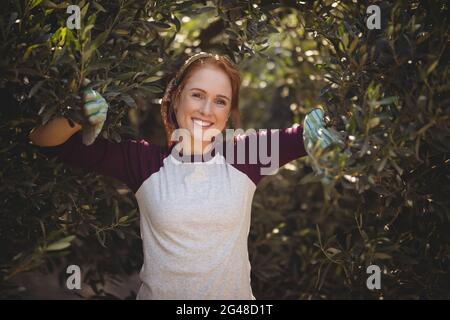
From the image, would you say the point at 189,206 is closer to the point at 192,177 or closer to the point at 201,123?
the point at 192,177

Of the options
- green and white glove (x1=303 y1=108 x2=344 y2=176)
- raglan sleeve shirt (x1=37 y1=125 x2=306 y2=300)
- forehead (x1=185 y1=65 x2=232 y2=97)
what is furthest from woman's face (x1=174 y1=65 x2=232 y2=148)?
green and white glove (x1=303 y1=108 x2=344 y2=176)

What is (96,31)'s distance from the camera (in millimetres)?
2357

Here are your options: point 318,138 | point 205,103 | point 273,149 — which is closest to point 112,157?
point 205,103

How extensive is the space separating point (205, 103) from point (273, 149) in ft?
1.09

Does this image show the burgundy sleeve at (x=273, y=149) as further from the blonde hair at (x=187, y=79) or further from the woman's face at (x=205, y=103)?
the blonde hair at (x=187, y=79)

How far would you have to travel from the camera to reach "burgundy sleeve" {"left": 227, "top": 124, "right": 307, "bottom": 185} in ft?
7.29

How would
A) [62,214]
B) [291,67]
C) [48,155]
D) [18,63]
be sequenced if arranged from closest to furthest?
[18,63] < [48,155] < [62,214] < [291,67]

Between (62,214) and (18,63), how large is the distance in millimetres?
741

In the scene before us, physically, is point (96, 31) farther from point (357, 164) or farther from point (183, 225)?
point (357, 164)

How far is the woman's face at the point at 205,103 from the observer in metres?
2.24

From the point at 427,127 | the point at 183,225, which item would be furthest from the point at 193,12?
the point at 427,127

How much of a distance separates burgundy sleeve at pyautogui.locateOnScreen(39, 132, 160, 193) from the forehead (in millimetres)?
322

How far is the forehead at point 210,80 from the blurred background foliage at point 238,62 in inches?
5.7

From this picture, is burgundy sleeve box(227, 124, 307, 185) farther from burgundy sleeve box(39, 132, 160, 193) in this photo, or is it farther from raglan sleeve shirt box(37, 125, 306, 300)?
burgundy sleeve box(39, 132, 160, 193)
